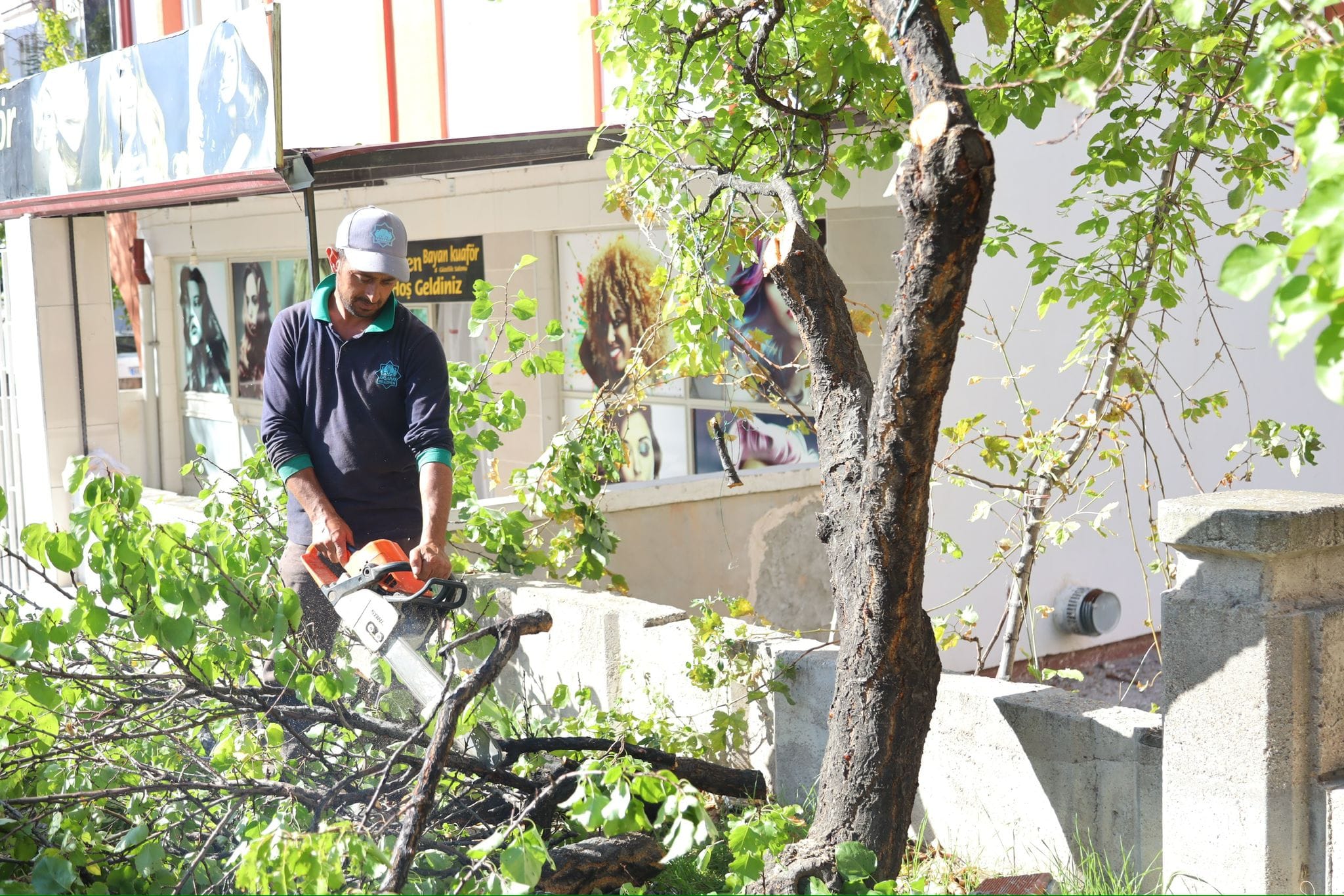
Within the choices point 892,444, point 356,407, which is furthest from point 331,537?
point 892,444

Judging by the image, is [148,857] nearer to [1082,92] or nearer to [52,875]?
[52,875]

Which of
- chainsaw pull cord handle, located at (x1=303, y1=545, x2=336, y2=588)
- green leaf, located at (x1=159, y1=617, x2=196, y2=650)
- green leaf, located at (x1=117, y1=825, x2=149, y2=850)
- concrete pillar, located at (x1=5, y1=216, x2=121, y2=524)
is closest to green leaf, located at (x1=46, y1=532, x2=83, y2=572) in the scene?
green leaf, located at (x1=159, y1=617, x2=196, y2=650)

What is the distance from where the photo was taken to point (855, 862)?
317 centimetres

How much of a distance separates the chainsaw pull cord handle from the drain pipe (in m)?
6.35

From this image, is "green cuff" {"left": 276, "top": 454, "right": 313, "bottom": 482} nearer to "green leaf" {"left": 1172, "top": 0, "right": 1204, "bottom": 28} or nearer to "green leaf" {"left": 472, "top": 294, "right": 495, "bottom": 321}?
"green leaf" {"left": 472, "top": 294, "right": 495, "bottom": 321}

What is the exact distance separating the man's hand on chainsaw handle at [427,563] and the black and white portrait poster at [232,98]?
9.93 feet

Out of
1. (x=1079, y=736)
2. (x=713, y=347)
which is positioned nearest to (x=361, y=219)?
(x=713, y=347)

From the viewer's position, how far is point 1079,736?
3.50 m

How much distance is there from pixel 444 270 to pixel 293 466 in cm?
735

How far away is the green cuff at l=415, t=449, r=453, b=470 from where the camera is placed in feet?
13.7

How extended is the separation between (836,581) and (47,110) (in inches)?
325

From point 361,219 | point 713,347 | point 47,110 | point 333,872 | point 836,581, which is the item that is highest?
point 47,110

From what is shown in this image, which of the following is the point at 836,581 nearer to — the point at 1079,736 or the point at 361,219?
the point at 1079,736

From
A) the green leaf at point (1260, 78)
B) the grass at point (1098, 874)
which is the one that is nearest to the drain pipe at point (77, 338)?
the grass at point (1098, 874)
